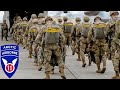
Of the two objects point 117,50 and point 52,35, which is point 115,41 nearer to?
point 117,50

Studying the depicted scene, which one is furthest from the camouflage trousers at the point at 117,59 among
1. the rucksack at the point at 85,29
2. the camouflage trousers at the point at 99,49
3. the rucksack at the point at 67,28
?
the rucksack at the point at 67,28

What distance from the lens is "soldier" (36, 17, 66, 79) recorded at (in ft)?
33.4

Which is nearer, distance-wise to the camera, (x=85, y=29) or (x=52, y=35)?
(x=52, y=35)

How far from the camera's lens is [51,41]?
10.2 metres

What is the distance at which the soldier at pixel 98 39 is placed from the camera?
11.7 metres

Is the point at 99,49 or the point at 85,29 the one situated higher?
the point at 85,29

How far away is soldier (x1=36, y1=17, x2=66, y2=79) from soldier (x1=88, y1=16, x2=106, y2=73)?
1.67 meters

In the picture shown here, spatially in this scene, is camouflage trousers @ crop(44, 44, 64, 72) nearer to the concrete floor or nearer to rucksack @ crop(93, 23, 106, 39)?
the concrete floor

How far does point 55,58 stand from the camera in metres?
10.5

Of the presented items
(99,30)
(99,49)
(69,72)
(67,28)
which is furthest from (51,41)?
(67,28)

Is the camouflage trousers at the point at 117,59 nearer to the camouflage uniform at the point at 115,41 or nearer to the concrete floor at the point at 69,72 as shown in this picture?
the camouflage uniform at the point at 115,41

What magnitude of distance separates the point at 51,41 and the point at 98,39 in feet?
6.74
